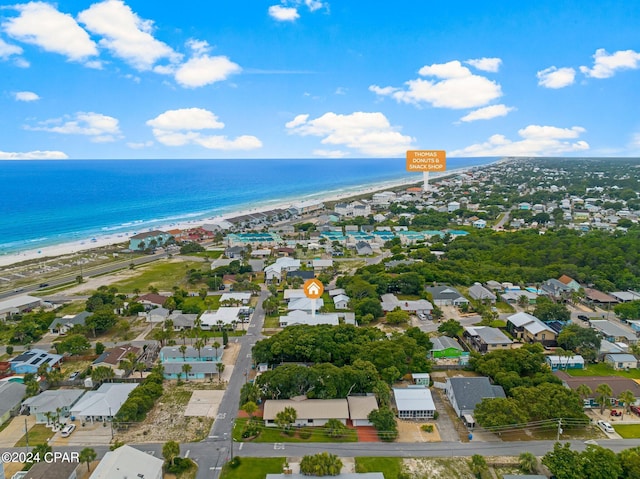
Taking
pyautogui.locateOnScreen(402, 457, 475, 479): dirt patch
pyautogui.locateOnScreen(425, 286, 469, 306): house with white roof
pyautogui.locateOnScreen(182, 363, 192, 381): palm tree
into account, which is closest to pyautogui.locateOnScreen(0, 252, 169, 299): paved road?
pyautogui.locateOnScreen(182, 363, 192, 381): palm tree

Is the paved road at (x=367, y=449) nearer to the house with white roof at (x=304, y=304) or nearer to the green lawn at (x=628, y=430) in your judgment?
the green lawn at (x=628, y=430)

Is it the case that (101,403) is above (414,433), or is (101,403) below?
above

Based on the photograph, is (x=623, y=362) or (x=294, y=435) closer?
(x=294, y=435)

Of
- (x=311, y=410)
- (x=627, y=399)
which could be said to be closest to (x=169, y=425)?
(x=311, y=410)

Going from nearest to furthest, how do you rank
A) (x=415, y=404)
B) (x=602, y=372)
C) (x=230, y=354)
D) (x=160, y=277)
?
(x=415, y=404) → (x=602, y=372) → (x=230, y=354) → (x=160, y=277)

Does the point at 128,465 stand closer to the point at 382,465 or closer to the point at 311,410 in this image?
the point at 311,410

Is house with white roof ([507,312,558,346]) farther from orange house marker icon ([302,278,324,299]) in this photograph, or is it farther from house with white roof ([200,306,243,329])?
house with white roof ([200,306,243,329])

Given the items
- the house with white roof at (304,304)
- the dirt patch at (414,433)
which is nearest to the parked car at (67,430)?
the dirt patch at (414,433)
